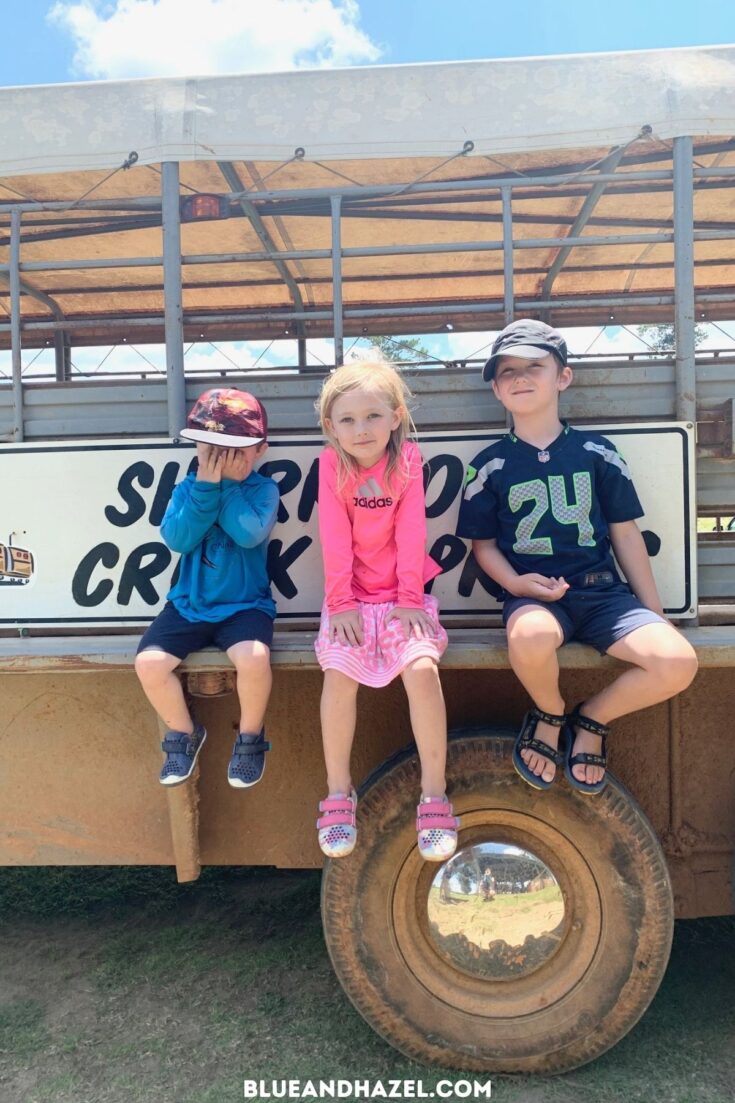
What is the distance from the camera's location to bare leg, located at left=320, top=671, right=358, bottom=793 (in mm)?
2113

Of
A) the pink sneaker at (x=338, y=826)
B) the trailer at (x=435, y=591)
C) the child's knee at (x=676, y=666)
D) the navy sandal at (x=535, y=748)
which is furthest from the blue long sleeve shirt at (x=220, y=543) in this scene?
the child's knee at (x=676, y=666)

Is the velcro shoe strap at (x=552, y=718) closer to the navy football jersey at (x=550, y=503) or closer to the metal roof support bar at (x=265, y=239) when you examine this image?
the navy football jersey at (x=550, y=503)

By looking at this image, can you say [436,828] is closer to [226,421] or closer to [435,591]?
[435,591]

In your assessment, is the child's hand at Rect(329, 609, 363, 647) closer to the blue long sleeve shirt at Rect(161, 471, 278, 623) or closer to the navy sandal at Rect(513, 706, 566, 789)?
the blue long sleeve shirt at Rect(161, 471, 278, 623)

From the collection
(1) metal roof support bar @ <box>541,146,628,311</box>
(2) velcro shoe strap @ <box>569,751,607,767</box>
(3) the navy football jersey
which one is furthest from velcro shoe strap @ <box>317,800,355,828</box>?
(1) metal roof support bar @ <box>541,146,628,311</box>

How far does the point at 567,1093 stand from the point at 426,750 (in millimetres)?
1007

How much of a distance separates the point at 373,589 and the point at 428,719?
0.46m

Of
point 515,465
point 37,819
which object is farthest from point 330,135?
point 37,819

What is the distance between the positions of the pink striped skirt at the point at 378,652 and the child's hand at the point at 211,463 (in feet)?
1.75

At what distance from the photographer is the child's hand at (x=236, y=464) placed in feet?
7.42

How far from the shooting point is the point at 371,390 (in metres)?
2.22

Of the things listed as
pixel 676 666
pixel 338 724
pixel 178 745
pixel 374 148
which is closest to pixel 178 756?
pixel 178 745

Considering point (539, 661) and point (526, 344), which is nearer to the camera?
point (539, 661)

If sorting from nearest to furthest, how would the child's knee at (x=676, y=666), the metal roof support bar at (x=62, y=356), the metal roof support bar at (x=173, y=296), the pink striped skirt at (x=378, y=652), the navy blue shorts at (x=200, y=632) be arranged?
the child's knee at (x=676, y=666)
the pink striped skirt at (x=378, y=652)
the navy blue shorts at (x=200, y=632)
the metal roof support bar at (x=173, y=296)
the metal roof support bar at (x=62, y=356)
